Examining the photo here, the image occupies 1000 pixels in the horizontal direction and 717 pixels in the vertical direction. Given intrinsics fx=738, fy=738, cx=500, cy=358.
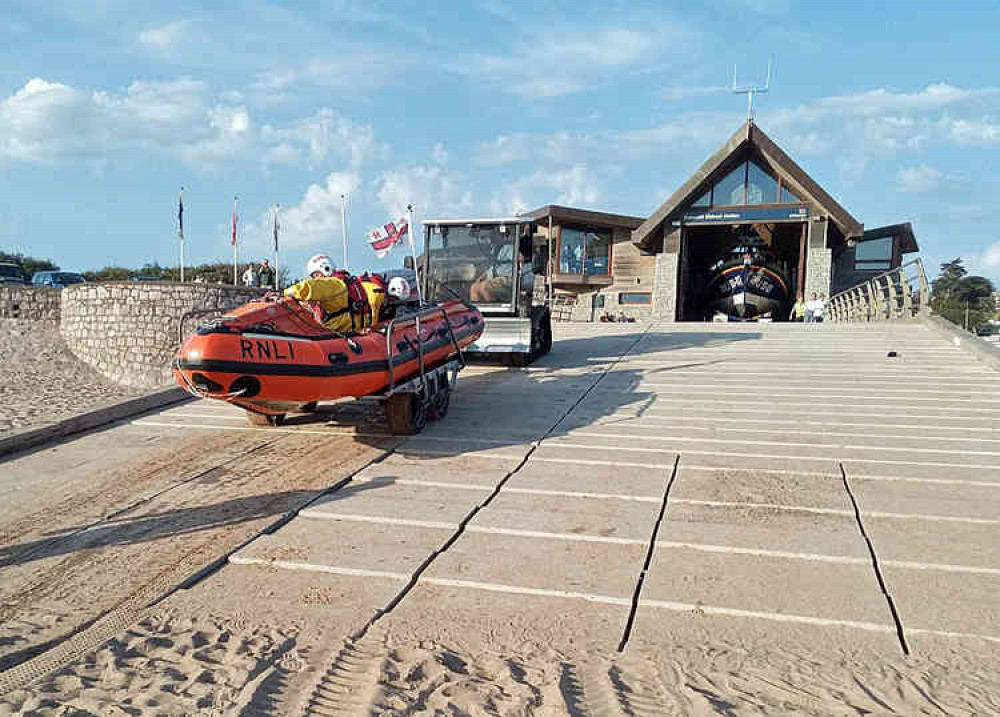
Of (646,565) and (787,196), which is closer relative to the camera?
(646,565)

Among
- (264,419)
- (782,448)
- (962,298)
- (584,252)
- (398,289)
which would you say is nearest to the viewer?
(782,448)

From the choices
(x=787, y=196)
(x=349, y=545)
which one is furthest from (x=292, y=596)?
(x=787, y=196)

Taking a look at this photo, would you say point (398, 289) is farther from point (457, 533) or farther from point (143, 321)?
point (143, 321)

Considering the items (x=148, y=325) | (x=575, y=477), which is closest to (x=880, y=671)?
(x=575, y=477)

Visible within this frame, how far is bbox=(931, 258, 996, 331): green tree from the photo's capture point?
142 feet

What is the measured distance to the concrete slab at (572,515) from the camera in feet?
15.1

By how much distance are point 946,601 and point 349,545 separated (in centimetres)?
320

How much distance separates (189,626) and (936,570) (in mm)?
3849

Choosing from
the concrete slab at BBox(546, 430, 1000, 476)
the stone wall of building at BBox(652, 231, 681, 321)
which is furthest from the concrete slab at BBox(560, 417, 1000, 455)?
the stone wall of building at BBox(652, 231, 681, 321)

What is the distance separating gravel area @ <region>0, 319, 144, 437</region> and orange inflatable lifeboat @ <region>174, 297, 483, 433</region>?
34.9ft

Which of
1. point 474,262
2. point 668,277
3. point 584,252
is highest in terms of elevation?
point 584,252

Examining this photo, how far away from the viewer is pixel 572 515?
488cm

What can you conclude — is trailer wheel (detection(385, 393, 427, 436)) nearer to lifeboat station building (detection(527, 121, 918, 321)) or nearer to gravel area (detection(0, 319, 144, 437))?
gravel area (detection(0, 319, 144, 437))

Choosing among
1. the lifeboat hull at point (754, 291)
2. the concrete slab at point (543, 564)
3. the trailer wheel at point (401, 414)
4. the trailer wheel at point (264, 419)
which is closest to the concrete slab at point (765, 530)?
the concrete slab at point (543, 564)
